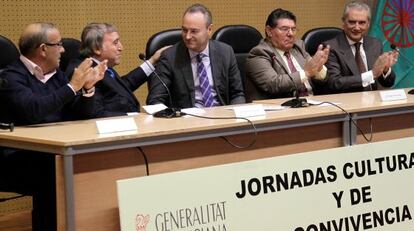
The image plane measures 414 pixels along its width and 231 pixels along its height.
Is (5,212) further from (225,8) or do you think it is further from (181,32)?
(225,8)

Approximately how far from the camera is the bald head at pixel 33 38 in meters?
3.27

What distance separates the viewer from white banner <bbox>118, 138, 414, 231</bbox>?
8.55ft

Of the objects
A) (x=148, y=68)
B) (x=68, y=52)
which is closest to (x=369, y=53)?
(x=148, y=68)

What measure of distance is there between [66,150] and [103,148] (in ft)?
0.52

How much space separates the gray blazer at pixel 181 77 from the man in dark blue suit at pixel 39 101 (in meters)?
0.80

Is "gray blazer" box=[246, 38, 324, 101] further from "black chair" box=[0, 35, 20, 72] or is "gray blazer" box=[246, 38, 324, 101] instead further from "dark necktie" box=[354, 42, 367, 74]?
"black chair" box=[0, 35, 20, 72]

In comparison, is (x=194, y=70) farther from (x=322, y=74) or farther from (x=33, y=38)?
(x=33, y=38)

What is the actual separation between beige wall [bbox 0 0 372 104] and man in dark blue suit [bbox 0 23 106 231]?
134cm

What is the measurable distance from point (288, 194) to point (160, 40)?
1.67 m

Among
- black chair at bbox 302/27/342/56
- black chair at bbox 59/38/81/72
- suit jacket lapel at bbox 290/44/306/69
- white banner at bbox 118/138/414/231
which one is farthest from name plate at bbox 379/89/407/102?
black chair at bbox 59/38/81/72

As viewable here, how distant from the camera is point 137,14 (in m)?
5.21

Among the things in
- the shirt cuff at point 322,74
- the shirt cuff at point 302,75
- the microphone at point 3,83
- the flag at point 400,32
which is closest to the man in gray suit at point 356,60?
the shirt cuff at point 322,74

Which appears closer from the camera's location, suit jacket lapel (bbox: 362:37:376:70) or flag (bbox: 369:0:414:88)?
suit jacket lapel (bbox: 362:37:376:70)

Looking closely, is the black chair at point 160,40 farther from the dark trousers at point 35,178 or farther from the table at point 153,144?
the dark trousers at point 35,178
